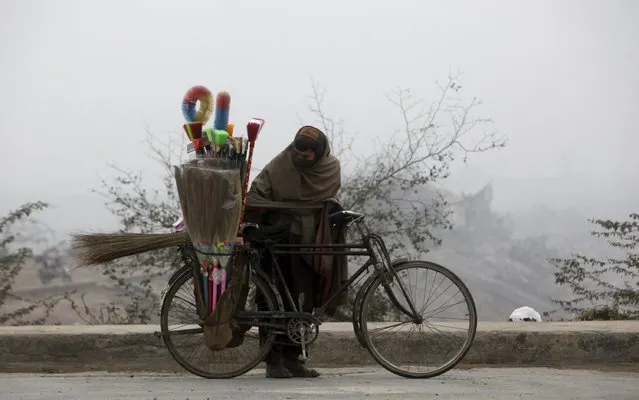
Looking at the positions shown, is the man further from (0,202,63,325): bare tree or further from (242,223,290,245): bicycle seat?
(0,202,63,325): bare tree

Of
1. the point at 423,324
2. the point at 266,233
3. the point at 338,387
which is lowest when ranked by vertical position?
the point at 338,387

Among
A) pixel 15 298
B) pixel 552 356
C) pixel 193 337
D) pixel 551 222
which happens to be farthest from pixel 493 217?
pixel 193 337

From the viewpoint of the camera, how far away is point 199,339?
5336 mm

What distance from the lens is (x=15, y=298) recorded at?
28.3ft

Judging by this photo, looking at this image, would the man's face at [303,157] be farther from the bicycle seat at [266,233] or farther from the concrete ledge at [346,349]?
the concrete ledge at [346,349]

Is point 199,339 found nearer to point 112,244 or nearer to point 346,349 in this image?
point 112,244

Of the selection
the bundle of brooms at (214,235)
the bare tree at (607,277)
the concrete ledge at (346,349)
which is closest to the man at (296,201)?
the bundle of brooms at (214,235)

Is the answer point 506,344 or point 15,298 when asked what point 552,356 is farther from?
point 15,298

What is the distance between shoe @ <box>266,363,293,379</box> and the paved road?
8 centimetres

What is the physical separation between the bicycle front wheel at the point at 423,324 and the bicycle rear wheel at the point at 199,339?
2.04 ft

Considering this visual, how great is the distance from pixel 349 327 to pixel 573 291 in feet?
10.8

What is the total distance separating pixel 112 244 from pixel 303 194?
1152 millimetres

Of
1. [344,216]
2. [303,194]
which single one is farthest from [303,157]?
[344,216]

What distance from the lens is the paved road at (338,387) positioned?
14.8ft
